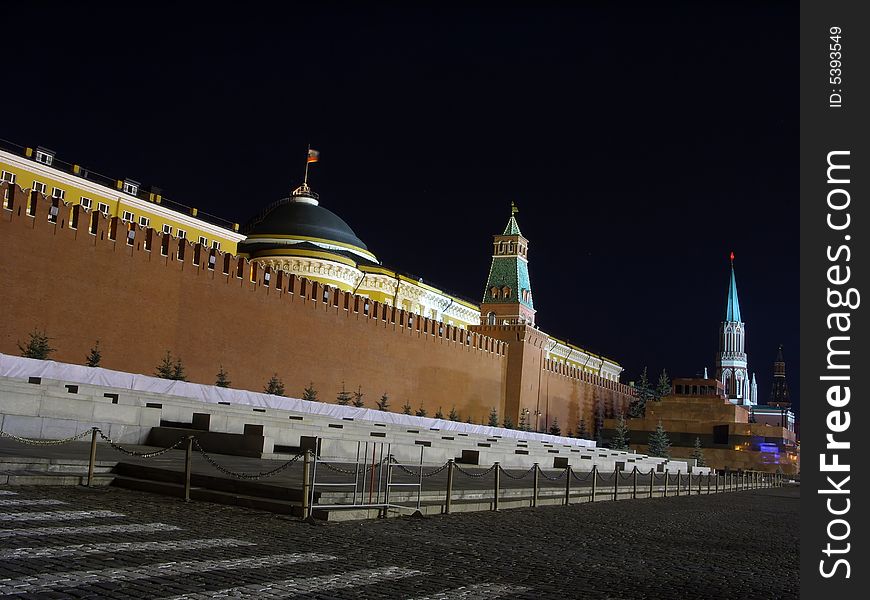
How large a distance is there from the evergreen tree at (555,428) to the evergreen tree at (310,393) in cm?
1774

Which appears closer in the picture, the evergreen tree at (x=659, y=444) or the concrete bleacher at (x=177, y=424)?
the concrete bleacher at (x=177, y=424)

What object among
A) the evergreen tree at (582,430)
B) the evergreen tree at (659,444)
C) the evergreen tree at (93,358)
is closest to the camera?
the evergreen tree at (93,358)

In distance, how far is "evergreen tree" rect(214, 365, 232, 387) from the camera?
78.4 feet

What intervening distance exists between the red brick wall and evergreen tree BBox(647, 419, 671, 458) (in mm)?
14847

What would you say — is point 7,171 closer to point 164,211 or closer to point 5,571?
point 164,211

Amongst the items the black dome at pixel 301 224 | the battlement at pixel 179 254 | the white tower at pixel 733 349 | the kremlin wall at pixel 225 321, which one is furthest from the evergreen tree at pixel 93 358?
the white tower at pixel 733 349

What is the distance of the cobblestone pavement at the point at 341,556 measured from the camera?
536cm

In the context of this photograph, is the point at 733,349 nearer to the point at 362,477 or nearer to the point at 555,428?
the point at 555,428

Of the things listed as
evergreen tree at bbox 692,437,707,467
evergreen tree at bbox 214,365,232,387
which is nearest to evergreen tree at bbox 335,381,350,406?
evergreen tree at bbox 214,365,232,387

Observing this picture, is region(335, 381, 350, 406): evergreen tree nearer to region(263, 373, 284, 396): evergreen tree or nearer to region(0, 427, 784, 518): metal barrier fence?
region(263, 373, 284, 396): evergreen tree

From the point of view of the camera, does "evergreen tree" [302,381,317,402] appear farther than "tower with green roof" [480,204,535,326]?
No

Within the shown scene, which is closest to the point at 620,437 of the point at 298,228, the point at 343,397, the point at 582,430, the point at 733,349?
the point at 582,430

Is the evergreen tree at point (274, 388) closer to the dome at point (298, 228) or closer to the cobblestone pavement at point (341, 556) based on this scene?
the cobblestone pavement at point (341, 556)

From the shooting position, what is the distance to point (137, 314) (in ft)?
73.0
